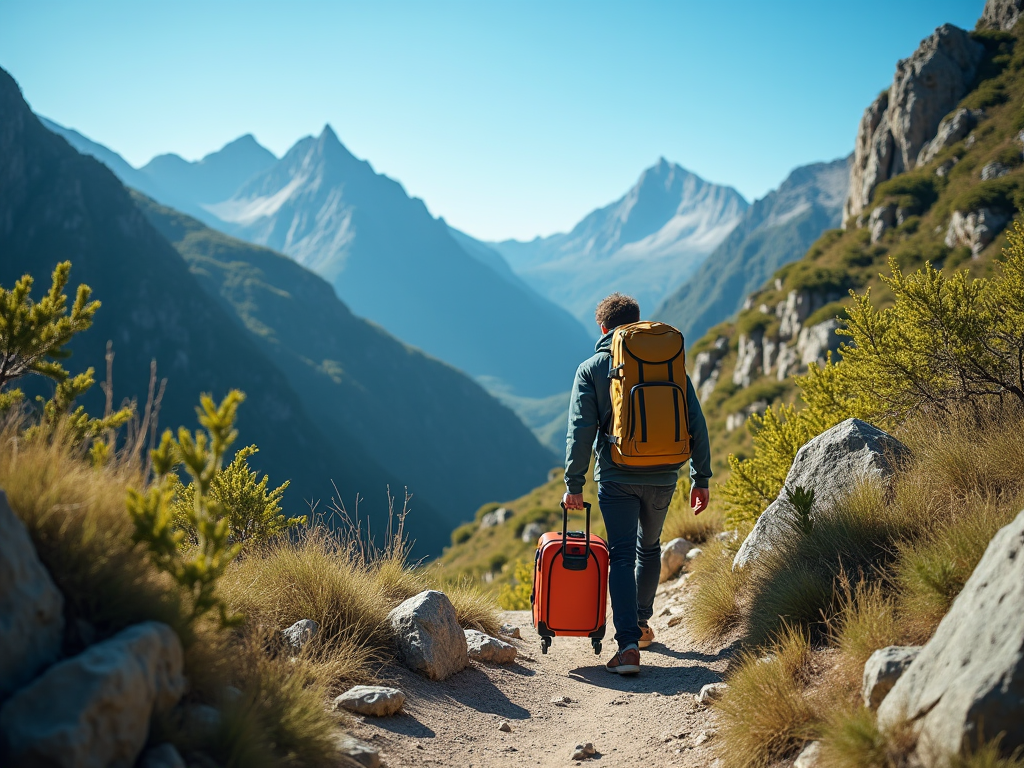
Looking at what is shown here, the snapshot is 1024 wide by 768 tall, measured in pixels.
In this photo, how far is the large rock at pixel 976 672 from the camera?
2490mm

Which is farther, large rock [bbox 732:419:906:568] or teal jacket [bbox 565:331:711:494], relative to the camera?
large rock [bbox 732:419:906:568]

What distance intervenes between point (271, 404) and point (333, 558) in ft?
481

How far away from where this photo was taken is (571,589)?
552 centimetres

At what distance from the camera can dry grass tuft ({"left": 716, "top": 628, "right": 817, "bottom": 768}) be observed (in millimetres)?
3490

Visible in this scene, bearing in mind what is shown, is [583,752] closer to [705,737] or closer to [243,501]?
[705,737]

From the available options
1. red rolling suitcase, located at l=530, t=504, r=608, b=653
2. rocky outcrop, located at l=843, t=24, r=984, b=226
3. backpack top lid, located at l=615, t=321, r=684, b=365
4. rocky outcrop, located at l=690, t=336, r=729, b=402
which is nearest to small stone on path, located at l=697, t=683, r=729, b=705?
red rolling suitcase, located at l=530, t=504, r=608, b=653

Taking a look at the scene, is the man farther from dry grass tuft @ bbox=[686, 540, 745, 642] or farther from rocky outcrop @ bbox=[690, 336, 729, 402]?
rocky outcrop @ bbox=[690, 336, 729, 402]

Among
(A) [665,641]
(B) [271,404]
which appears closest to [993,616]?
(A) [665,641]

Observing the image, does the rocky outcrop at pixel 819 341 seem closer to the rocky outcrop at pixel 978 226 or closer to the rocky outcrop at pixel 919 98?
the rocky outcrop at pixel 978 226

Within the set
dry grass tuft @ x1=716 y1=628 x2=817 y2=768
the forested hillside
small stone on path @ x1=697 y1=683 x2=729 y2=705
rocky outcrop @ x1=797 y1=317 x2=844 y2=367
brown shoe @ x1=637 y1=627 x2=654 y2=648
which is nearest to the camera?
dry grass tuft @ x1=716 y1=628 x2=817 y2=768

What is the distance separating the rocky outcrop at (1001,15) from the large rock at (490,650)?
5084cm

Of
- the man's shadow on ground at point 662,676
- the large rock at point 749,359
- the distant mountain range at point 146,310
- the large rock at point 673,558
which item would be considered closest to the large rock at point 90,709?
the man's shadow on ground at point 662,676

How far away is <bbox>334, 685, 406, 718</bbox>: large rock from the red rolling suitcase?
4.94 ft

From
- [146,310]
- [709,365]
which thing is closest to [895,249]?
[709,365]
